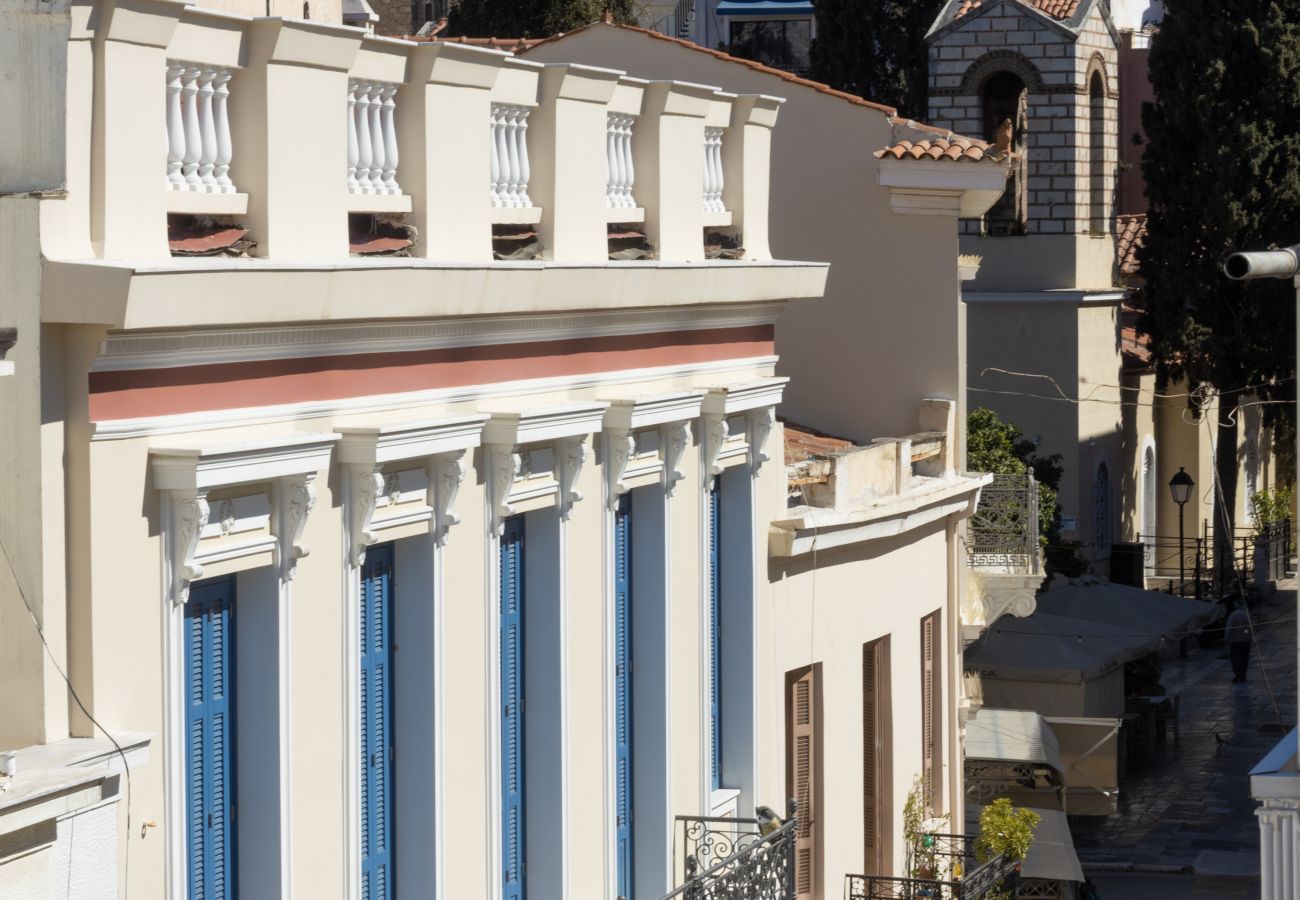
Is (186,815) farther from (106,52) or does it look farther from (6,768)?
(106,52)

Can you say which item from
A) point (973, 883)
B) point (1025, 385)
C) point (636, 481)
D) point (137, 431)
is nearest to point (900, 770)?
point (973, 883)

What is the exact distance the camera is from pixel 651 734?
15.9 m

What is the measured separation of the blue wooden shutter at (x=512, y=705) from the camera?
14.1m

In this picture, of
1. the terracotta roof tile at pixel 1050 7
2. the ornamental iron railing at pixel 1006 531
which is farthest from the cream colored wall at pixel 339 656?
the terracotta roof tile at pixel 1050 7

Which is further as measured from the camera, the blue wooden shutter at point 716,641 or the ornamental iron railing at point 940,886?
the ornamental iron railing at point 940,886

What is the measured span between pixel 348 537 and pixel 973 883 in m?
9.30

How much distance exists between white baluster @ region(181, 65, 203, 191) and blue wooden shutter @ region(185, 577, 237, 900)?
5.61ft

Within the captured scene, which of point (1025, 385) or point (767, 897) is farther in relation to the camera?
point (1025, 385)

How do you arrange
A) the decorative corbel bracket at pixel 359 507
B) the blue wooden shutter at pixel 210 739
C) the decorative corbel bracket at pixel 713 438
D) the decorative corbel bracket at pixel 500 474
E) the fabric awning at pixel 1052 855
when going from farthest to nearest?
the fabric awning at pixel 1052 855, the decorative corbel bracket at pixel 713 438, the decorative corbel bracket at pixel 500 474, the decorative corbel bracket at pixel 359 507, the blue wooden shutter at pixel 210 739

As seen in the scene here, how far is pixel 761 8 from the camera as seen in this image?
69.6 meters

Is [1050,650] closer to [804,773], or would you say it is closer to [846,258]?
[846,258]

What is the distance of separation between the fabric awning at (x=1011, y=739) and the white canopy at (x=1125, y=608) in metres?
5.67

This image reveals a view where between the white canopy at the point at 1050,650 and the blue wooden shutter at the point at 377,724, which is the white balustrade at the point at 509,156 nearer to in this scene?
the blue wooden shutter at the point at 377,724

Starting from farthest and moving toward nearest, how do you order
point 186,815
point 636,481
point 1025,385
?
point 1025,385 < point 636,481 < point 186,815
